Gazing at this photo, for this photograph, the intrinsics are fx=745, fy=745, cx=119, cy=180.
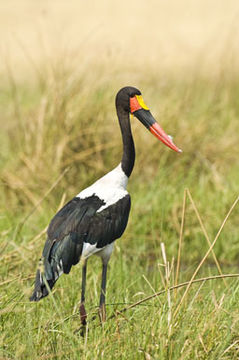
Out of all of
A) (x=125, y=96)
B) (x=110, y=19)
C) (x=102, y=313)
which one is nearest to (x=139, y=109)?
(x=125, y=96)

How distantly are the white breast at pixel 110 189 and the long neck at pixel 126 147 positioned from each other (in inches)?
1.5

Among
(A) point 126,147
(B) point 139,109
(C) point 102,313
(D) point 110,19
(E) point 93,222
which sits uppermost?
(D) point 110,19

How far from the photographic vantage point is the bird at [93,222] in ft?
12.0

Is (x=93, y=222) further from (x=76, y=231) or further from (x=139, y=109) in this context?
(x=139, y=109)

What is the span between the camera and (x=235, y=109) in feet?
26.2

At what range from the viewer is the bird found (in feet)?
12.0

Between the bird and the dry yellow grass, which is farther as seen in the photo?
the dry yellow grass

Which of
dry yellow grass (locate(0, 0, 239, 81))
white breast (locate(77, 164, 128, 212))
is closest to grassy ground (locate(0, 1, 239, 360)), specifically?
white breast (locate(77, 164, 128, 212))

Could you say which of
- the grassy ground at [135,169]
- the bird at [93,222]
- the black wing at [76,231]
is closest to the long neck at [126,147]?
the bird at [93,222]

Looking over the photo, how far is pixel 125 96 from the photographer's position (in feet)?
13.3

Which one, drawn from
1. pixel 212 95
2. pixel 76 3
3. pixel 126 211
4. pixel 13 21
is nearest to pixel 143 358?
pixel 126 211

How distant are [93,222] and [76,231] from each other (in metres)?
0.13

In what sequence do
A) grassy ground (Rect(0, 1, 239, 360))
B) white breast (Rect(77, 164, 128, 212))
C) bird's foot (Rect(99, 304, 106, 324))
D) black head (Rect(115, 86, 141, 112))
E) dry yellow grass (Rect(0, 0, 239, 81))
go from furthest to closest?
dry yellow grass (Rect(0, 0, 239, 81))
grassy ground (Rect(0, 1, 239, 360))
black head (Rect(115, 86, 141, 112))
white breast (Rect(77, 164, 128, 212))
bird's foot (Rect(99, 304, 106, 324))

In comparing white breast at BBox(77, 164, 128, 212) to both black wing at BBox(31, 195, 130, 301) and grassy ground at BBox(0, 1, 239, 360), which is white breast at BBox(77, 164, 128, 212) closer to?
black wing at BBox(31, 195, 130, 301)
